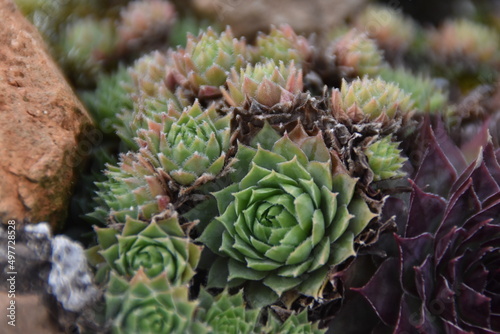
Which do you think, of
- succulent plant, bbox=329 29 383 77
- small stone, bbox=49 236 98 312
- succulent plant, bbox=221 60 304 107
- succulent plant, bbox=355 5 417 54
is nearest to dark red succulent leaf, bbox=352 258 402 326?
succulent plant, bbox=221 60 304 107

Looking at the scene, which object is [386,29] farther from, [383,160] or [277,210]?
[277,210]

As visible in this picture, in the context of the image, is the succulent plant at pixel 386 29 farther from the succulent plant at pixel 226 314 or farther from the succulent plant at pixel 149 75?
the succulent plant at pixel 226 314

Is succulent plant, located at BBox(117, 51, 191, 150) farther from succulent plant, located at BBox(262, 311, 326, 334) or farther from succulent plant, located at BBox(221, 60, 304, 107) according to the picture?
succulent plant, located at BBox(262, 311, 326, 334)

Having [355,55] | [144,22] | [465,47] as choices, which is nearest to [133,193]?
[355,55]

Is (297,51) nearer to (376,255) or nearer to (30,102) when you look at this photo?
(376,255)

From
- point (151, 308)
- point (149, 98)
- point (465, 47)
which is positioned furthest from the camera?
point (465, 47)

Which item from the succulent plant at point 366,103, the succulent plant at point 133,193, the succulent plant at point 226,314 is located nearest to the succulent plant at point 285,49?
the succulent plant at point 366,103

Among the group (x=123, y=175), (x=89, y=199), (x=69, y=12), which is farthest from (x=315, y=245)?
(x=69, y=12)
